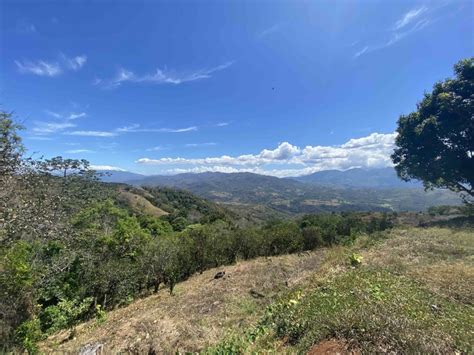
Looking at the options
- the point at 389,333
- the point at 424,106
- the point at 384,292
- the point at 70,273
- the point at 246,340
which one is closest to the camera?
the point at 389,333

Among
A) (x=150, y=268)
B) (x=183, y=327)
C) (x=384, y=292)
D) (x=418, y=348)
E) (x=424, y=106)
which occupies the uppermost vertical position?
(x=424, y=106)

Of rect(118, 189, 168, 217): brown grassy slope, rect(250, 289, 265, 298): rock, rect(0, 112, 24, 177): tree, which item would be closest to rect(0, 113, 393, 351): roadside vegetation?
rect(0, 112, 24, 177): tree

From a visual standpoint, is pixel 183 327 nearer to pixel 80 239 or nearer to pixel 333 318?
pixel 333 318

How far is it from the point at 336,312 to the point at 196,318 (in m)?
3.95

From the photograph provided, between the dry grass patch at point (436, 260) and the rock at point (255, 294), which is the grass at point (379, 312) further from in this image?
the rock at point (255, 294)

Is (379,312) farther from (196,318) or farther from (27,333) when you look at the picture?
(27,333)

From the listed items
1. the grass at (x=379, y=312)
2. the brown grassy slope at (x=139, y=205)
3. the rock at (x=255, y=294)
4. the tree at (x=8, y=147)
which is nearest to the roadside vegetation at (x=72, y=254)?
the tree at (x=8, y=147)

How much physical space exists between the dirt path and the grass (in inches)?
36.8

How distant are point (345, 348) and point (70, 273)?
12932 mm

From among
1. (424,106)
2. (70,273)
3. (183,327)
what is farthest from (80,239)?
(424,106)

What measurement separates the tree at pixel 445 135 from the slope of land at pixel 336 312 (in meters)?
9.79

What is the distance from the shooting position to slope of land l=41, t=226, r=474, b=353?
3.74m

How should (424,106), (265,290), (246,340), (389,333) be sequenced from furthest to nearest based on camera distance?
(424,106) → (265,290) → (246,340) → (389,333)

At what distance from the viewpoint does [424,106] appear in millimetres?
18422
